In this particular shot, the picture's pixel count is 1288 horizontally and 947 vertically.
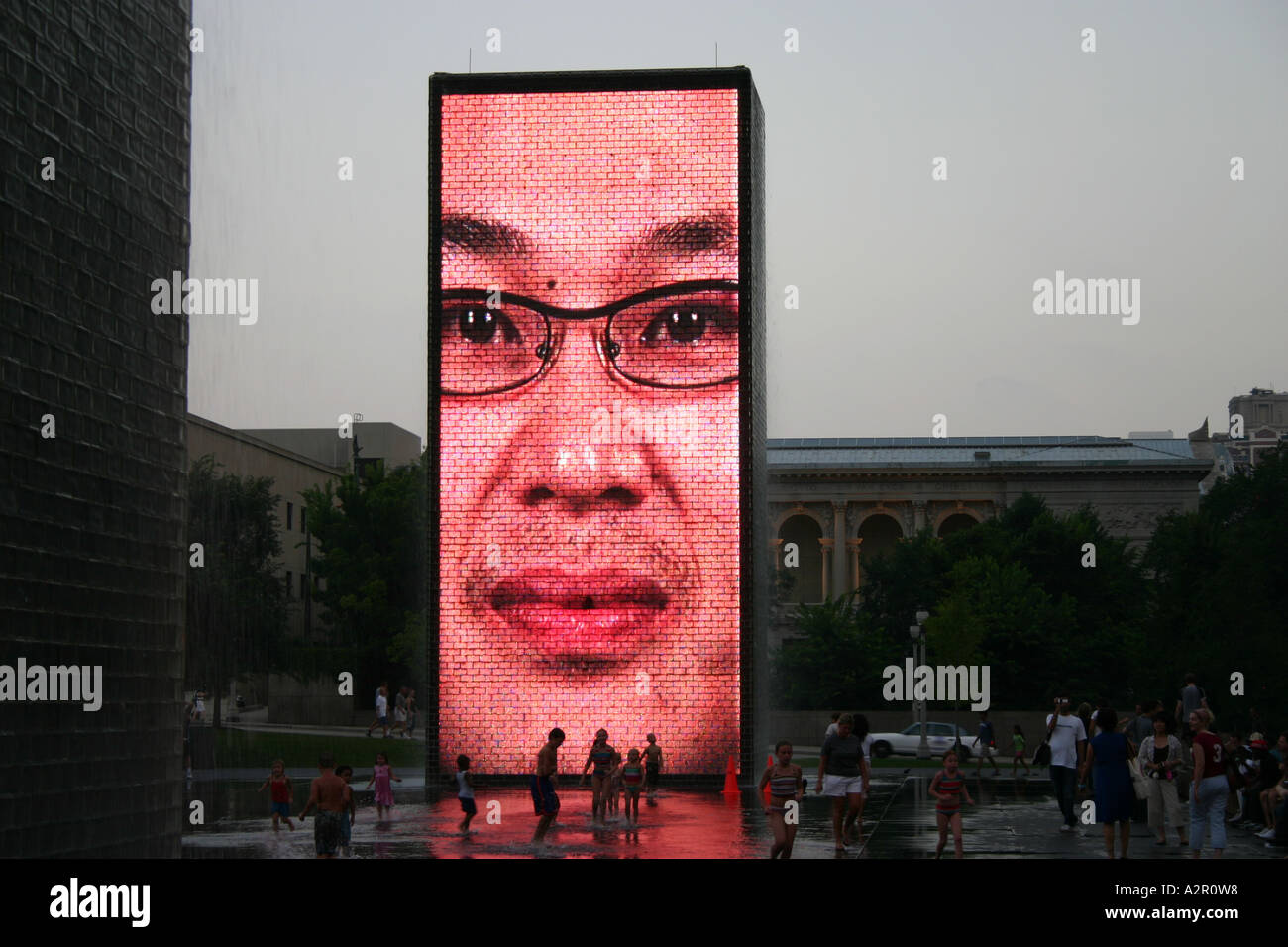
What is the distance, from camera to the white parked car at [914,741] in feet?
186

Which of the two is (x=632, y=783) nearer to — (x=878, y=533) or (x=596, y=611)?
(x=596, y=611)

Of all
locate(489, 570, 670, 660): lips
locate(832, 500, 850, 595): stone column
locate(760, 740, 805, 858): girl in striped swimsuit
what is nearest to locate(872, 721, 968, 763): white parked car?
locate(489, 570, 670, 660): lips

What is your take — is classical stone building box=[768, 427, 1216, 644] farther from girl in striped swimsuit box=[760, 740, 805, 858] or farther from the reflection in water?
girl in striped swimsuit box=[760, 740, 805, 858]

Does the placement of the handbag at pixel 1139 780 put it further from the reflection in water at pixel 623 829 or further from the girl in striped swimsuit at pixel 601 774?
the girl in striped swimsuit at pixel 601 774

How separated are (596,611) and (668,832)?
27.9ft

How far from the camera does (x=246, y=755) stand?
159ft

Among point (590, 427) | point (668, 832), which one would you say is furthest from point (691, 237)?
point (668, 832)

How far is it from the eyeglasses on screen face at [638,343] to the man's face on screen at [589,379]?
4 cm

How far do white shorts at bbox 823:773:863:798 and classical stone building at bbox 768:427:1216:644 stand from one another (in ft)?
259

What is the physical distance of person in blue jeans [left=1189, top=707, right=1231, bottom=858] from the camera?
66.5 ft
